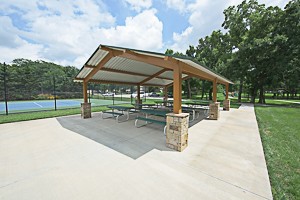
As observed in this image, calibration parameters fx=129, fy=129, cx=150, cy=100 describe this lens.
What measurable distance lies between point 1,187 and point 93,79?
6987mm

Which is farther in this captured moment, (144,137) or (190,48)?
(190,48)

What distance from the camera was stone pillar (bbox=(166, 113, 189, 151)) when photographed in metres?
3.90

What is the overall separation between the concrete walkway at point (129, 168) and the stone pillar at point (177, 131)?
0.22 meters

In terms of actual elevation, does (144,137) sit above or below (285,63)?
below

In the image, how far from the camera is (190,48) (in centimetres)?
2964

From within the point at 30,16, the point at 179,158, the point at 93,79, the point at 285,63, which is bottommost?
the point at 179,158

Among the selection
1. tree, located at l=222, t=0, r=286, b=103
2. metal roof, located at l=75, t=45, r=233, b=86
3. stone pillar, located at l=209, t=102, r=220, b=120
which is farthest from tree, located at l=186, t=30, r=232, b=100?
metal roof, located at l=75, t=45, r=233, b=86

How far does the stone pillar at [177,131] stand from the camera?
154 inches

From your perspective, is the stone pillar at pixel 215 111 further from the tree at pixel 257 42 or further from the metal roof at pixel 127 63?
the tree at pixel 257 42

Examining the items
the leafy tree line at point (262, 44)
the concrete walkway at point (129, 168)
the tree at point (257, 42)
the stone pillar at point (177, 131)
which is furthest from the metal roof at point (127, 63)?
the tree at point (257, 42)

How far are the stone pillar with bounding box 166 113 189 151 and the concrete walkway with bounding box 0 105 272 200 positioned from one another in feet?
0.73

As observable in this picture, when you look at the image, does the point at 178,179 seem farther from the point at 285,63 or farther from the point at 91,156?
the point at 285,63

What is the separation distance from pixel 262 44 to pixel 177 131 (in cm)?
1938

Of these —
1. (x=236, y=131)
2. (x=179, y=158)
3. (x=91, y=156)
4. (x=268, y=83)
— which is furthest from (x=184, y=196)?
(x=268, y=83)
